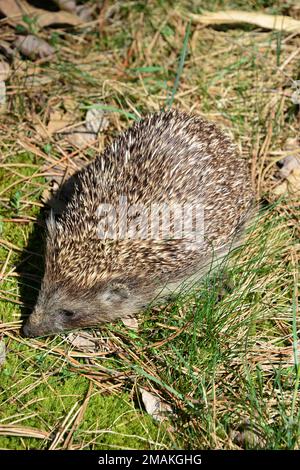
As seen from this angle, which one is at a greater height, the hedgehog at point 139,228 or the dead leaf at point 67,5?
the dead leaf at point 67,5

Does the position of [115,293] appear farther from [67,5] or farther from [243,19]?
[243,19]

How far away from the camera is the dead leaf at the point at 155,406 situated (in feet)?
13.8

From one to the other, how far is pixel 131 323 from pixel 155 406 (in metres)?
0.85

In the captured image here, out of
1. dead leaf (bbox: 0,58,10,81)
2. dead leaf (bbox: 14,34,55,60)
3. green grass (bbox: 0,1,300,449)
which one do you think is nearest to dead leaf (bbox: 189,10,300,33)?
green grass (bbox: 0,1,300,449)

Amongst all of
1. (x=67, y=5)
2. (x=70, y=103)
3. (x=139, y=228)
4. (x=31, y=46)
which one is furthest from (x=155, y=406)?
(x=67, y=5)

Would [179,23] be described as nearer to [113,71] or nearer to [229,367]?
[113,71]

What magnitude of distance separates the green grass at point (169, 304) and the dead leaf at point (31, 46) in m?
0.14

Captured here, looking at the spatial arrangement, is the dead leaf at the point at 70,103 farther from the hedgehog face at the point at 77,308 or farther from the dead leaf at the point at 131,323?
the dead leaf at the point at 131,323

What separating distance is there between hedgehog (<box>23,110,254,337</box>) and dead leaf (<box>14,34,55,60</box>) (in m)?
2.16

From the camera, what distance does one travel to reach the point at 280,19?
24.3 ft

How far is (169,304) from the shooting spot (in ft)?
16.1

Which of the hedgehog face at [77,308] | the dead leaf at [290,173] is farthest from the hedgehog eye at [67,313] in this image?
the dead leaf at [290,173]

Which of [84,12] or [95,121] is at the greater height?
[84,12]

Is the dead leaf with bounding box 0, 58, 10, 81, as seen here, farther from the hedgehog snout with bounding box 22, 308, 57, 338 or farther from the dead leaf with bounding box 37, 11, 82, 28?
the hedgehog snout with bounding box 22, 308, 57, 338
